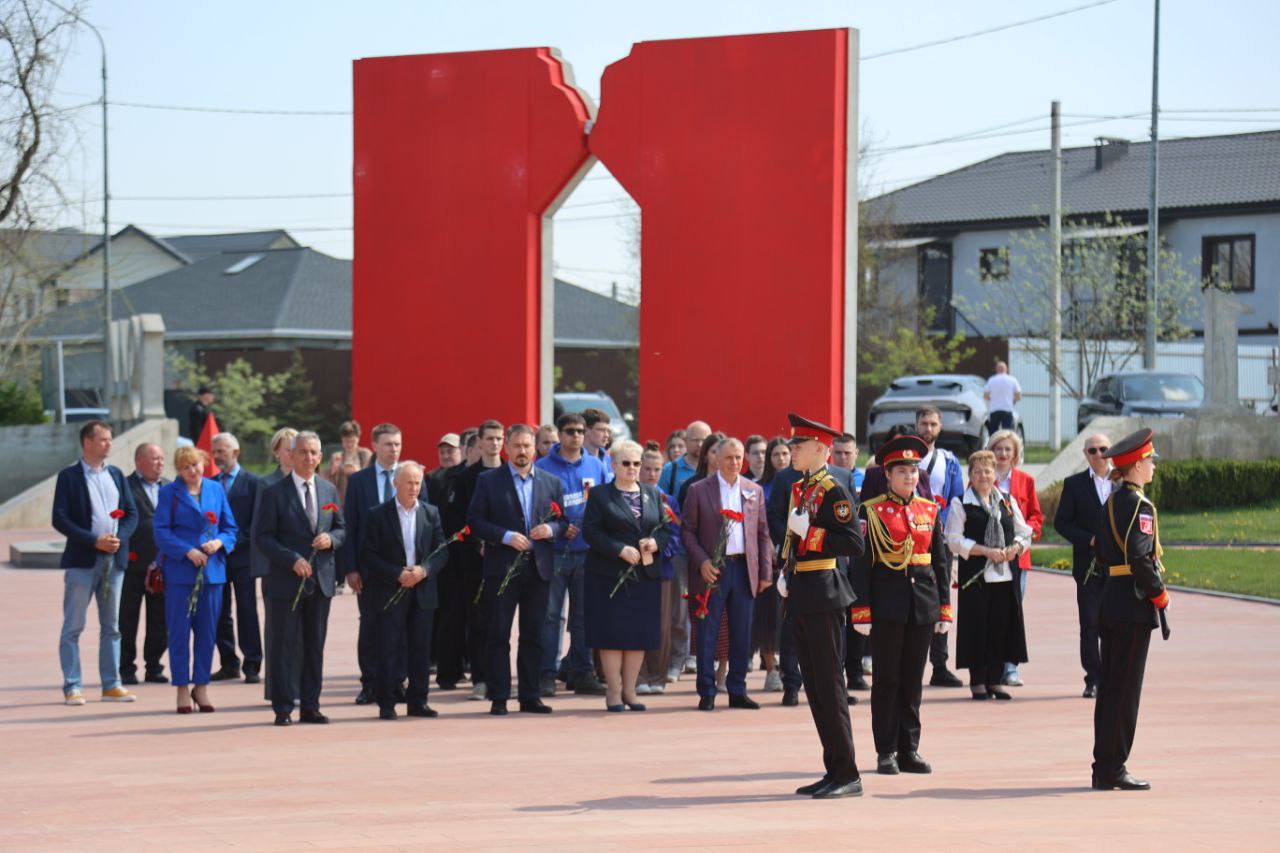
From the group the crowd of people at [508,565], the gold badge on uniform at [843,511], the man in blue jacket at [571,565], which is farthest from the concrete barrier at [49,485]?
the gold badge on uniform at [843,511]

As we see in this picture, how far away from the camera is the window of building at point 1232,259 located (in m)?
50.2

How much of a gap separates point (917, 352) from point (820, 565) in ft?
112

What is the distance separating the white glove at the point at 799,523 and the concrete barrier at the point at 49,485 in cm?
2025

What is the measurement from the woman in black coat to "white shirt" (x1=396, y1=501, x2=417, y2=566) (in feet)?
3.63

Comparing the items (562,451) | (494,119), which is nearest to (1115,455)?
(562,451)

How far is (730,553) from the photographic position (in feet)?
37.1

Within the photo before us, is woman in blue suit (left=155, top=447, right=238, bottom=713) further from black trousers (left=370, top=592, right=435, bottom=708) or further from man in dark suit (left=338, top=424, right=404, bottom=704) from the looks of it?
black trousers (left=370, top=592, right=435, bottom=708)

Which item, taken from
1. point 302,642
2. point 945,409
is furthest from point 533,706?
point 945,409

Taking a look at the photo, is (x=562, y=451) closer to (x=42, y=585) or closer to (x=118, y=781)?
(x=118, y=781)

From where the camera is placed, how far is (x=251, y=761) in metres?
9.09

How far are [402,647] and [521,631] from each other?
777 millimetres

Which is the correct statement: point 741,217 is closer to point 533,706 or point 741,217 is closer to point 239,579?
point 239,579

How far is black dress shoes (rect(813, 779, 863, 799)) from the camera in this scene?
7.97m

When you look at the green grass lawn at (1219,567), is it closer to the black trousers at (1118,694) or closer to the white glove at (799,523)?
the black trousers at (1118,694)
